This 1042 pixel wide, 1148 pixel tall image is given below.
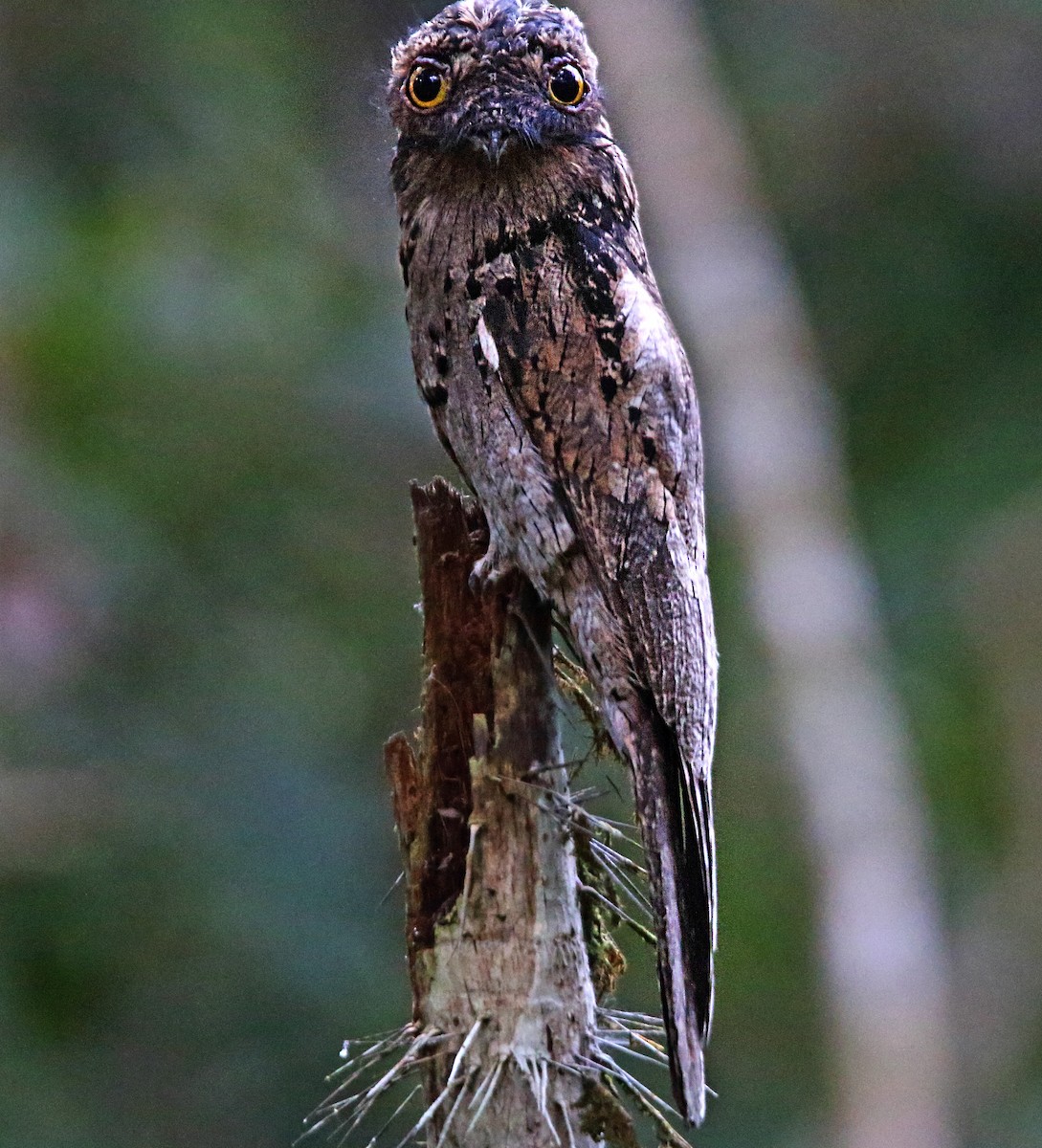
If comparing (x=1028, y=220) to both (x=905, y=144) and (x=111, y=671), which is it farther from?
(x=111, y=671)

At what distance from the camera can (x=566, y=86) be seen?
10.4 feet

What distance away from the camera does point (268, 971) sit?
6086 millimetres

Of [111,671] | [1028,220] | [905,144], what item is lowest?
[111,671]

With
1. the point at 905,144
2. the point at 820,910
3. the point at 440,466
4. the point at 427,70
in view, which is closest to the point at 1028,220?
the point at 905,144

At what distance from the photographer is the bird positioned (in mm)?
2914

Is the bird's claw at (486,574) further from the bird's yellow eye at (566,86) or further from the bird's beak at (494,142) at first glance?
the bird's yellow eye at (566,86)

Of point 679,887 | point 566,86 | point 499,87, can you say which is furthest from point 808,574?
point 679,887

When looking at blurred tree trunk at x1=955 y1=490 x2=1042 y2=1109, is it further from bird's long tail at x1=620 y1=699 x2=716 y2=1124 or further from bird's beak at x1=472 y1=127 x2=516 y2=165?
bird's beak at x1=472 y1=127 x2=516 y2=165

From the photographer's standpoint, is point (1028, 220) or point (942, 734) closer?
point (942, 734)

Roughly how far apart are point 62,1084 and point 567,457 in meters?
4.35

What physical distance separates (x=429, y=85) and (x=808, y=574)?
4502 millimetres

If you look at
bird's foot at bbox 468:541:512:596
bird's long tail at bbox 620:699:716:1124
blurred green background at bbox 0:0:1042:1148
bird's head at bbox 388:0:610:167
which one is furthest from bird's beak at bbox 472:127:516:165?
bird's long tail at bbox 620:699:716:1124

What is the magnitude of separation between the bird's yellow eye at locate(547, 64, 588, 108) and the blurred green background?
88 centimetres

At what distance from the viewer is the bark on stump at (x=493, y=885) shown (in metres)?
2.59
